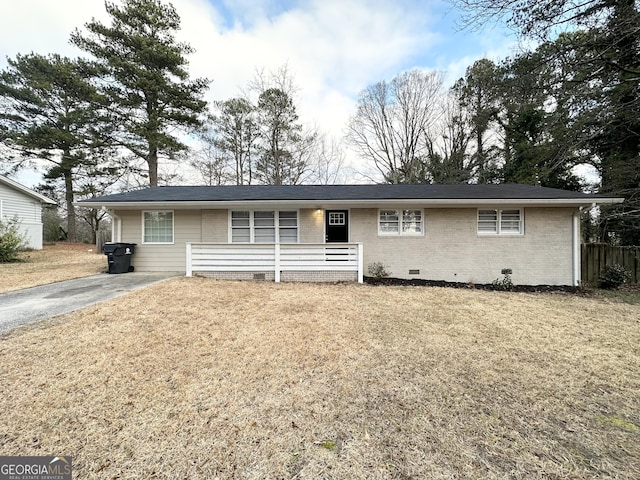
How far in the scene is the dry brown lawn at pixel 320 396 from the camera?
181 centimetres

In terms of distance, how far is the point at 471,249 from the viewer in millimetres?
8562

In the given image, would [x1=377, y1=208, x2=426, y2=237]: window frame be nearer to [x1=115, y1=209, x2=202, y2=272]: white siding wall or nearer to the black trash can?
[x1=115, y1=209, x2=202, y2=272]: white siding wall

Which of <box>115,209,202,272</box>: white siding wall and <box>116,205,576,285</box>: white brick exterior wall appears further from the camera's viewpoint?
<box>115,209,202,272</box>: white siding wall

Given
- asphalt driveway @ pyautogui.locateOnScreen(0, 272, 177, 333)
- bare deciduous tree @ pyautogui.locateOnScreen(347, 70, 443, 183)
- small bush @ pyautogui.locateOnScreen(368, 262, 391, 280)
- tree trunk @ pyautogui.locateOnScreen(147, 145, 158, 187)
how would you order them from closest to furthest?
asphalt driveway @ pyautogui.locateOnScreen(0, 272, 177, 333) → small bush @ pyautogui.locateOnScreen(368, 262, 391, 280) → tree trunk @ pyautogui.locateOnScreen(147, 145, 158, 187) → bare deciduous tree @ pyautogui.locateOnScreen(347, 70, 443, 183)

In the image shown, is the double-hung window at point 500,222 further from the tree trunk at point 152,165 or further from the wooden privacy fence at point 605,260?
the tree trunk at point 152,165

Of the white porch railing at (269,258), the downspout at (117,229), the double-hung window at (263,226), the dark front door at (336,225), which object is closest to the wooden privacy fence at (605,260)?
the white porch railing at (269,258)

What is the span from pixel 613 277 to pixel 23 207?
1050 inches

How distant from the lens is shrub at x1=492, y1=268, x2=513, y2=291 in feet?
26.4

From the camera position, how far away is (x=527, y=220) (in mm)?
8492

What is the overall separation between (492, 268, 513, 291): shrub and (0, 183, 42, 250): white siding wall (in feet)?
71.6

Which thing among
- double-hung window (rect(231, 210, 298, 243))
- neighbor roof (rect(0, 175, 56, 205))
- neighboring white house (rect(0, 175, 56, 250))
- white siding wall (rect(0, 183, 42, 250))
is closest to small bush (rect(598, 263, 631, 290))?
double-hung window (rect(231, 210, 298, 243))

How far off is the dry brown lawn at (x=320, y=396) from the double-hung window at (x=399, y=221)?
431cm

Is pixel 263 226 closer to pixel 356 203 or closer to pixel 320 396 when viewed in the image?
pixel 356 203

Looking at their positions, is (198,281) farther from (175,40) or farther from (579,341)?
(175,40)
